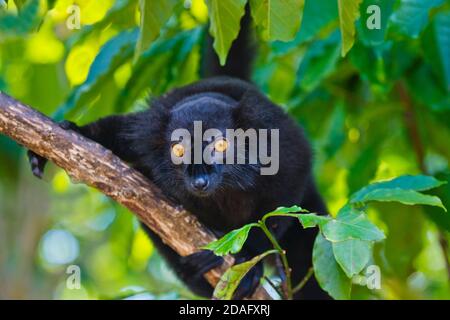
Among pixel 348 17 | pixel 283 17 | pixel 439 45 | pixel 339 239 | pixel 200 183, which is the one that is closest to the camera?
pixel 339 239

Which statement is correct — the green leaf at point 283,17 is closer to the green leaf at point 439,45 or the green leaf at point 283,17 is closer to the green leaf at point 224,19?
the green leaf at point 224,19

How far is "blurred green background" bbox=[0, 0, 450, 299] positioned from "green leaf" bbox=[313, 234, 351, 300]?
0.88 metres

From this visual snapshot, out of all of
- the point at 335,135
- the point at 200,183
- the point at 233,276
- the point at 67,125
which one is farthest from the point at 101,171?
the point at 335,135

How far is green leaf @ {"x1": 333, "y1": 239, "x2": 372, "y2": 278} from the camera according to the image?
2621 mm

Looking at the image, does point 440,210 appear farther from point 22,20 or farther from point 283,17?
point 22,20

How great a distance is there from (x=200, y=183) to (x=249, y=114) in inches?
24.1

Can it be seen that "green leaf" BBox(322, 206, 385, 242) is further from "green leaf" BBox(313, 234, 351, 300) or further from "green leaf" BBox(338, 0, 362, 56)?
"green leaf" BBox(338, 0, 362, 56)

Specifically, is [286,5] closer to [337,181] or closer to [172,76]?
[172,76]

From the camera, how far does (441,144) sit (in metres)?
5.19

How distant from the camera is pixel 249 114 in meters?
4.09

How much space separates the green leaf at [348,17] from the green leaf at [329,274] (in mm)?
839

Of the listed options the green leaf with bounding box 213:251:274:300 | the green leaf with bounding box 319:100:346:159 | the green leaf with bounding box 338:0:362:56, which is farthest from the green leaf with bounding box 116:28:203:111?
the green leaf with bounding box 213:251:274:300
